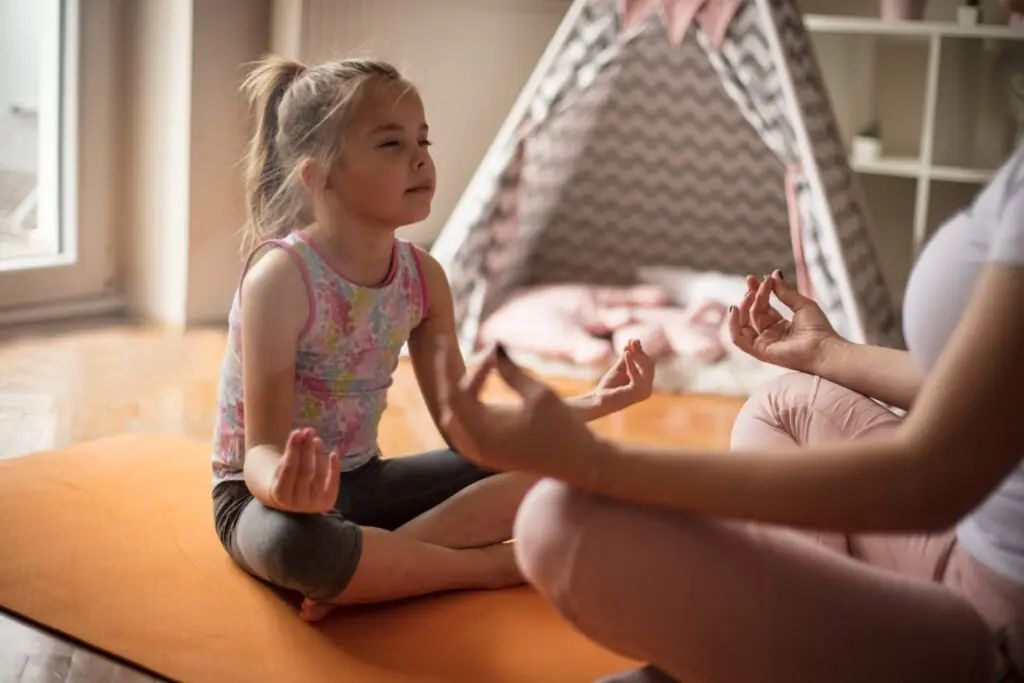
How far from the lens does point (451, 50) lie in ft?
11.5

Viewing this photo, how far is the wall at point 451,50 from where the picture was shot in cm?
313

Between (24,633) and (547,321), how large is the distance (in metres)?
1.73

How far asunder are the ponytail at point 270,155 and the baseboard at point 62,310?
5.21 feet

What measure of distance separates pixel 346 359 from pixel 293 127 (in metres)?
0.29

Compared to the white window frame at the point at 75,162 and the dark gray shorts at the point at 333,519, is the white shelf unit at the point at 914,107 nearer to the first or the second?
the white window frame at the point at 75,162

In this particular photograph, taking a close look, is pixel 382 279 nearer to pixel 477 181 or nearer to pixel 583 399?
pixel 583 399

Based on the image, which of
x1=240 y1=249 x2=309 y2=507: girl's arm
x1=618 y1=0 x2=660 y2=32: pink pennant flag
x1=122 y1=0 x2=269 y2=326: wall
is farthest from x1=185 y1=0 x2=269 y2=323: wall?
x1=240 y1=249 x2=309 y2=507: girl's arm

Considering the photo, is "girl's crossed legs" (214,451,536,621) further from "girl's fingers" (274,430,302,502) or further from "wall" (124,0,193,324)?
"wall" (124,0,193,324)

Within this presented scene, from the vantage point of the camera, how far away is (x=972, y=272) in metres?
0.83

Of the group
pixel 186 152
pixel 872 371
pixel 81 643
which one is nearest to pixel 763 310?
pixel 872 371

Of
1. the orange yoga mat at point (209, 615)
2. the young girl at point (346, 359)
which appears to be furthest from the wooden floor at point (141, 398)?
the young girl at point (346, 359)

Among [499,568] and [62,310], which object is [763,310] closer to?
[499,568]

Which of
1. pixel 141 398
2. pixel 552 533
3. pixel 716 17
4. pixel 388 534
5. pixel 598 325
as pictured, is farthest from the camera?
pixel 598 325

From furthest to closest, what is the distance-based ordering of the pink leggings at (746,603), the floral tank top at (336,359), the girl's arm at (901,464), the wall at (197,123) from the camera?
1. the wall at (197,123)
2. the floral tank top at (336,359)
3. the pink leggings at (746,603)
4. the girl's arm at (901,464)
